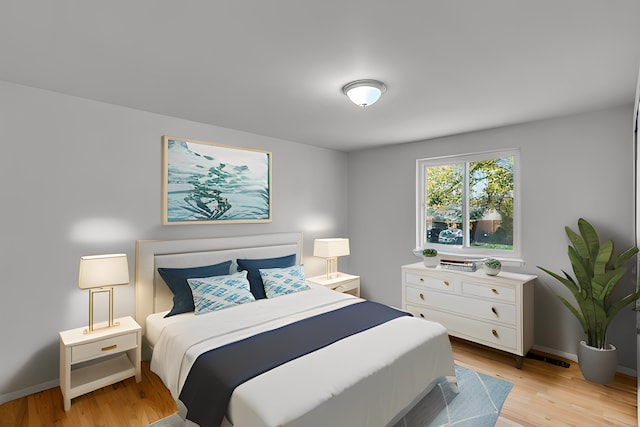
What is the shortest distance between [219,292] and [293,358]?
1.22 meters

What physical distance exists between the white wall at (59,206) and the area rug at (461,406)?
1256mm

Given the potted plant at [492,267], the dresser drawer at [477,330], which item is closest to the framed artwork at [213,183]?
the dresser drawer at [477,330]

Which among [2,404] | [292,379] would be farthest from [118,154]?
[292,379]

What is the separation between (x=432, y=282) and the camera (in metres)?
3.64

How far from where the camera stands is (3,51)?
6.32 ft

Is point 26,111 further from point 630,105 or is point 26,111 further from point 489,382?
point 630,105

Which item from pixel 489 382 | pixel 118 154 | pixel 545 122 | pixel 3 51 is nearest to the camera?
pixel 3 51

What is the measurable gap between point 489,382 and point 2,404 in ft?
12.8

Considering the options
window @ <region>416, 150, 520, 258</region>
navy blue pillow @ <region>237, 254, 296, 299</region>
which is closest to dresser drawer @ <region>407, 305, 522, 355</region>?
window @ <region>416, 150, 520, 258</region>

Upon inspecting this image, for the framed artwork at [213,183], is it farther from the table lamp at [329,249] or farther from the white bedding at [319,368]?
the white bedding at [319,368]

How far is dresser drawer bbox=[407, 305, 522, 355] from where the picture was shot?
10.0ft

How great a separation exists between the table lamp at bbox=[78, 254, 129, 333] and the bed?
38cm

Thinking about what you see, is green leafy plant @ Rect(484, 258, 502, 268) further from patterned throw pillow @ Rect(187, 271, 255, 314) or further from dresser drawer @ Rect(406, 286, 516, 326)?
patterned throw pillow @ Rect(187, 271, 255, 314)

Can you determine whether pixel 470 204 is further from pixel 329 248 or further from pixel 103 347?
pixel 103 347
